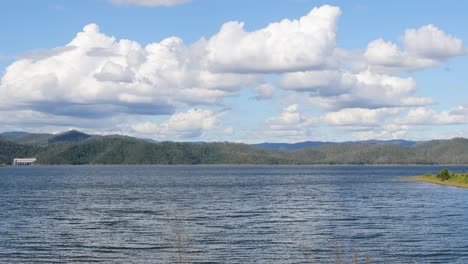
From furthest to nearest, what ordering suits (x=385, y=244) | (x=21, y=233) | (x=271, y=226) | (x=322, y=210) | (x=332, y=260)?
1. (x=322, y=210)
2. (x=271, y=226)
3. (x=21, y=233)
4. (x=385, y=244)
5. (x=332, y=260)

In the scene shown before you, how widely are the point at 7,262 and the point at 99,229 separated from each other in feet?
64.1

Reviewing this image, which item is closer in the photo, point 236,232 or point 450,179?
point 236,232

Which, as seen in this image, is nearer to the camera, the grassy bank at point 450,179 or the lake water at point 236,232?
the lake water at point 236,232

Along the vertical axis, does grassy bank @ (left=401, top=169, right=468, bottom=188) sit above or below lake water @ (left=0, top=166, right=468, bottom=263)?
above

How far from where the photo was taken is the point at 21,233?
213 feet

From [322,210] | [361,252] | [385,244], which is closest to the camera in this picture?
[361,252]

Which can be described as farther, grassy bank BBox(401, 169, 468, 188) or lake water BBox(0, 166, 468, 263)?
grassy bank BBox(401, 169, 468, 188)

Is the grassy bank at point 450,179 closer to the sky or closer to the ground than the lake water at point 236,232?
closer to the sky

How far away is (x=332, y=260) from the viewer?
4844cm

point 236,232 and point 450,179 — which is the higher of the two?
point 450,179

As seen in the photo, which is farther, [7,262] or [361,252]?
[361,252]

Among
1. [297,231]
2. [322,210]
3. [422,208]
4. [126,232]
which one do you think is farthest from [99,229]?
[422,208]

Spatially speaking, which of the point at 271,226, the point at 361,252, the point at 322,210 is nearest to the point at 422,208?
the point at 322,210

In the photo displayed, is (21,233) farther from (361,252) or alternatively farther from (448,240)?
(448,240)
